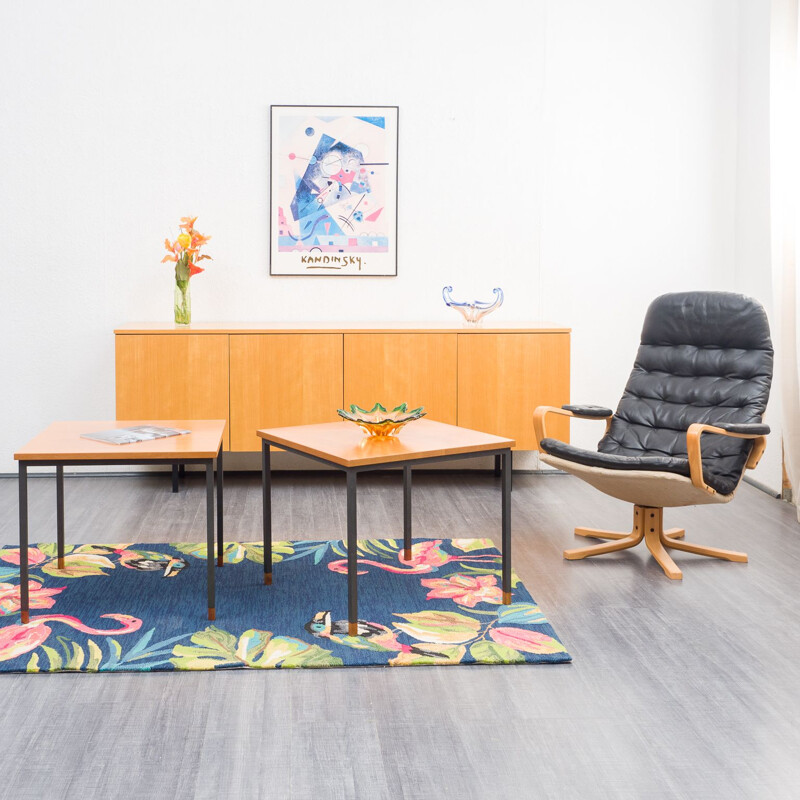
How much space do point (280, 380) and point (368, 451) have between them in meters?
2.01

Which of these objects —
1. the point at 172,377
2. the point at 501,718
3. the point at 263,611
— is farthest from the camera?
the point at 172,377

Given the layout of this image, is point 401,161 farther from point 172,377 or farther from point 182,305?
point 172,377

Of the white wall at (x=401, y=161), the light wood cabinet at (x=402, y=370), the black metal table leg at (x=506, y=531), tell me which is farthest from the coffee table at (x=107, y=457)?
the white wall at (x=401, y=161)

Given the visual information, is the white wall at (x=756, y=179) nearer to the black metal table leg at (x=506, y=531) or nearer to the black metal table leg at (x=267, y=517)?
the black metal table leg at (x=506, y=531)

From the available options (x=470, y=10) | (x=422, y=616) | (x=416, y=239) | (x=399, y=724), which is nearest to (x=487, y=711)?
(x=399, y=724)

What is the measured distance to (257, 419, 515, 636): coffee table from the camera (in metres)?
2.78

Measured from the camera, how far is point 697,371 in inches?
156

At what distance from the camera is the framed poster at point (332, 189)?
16.8 feet

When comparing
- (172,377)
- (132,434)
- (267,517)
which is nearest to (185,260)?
(172,377)

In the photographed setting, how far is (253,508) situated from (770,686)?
104 inches

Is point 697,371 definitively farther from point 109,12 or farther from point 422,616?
point 109,12

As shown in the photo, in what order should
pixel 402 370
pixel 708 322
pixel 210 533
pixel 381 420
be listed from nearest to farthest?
pixel 210 533 → pixel 381 420 → pixel 708 322 → pixel 402 370

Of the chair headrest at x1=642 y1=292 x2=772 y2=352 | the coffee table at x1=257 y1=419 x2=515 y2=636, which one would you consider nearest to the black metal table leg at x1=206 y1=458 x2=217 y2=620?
the coffee table at x1=257 y1=419 x2=515 y2=636

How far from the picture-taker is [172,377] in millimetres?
4754
